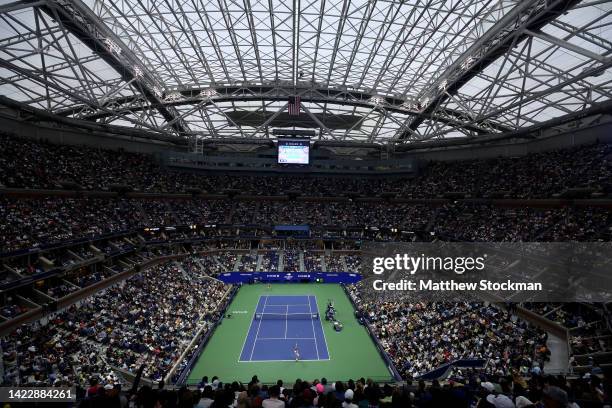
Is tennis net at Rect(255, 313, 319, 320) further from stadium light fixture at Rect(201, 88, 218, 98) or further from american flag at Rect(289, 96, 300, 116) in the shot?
stadium light fixture at Rect(201, 88, 218, 98)

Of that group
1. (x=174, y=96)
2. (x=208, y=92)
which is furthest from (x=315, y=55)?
(x=174, y=96)

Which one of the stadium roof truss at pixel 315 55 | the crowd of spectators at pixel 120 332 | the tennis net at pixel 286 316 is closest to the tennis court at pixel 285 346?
the tennis net at pixel 286 316

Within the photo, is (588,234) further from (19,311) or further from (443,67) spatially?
(19,311)

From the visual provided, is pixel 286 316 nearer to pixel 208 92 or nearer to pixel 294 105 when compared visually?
pixel 294 105

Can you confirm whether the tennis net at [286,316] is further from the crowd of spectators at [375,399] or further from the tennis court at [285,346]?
the crowd of spectators at [375,399]

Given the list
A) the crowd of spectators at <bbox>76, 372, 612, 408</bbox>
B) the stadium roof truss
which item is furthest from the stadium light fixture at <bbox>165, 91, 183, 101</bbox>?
the crowd of spectators at <bbox>76, 372, 612, 408</bbox>

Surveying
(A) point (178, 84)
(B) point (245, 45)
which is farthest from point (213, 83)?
(B) point (245, 45)

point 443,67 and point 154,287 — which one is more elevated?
point 443,67
